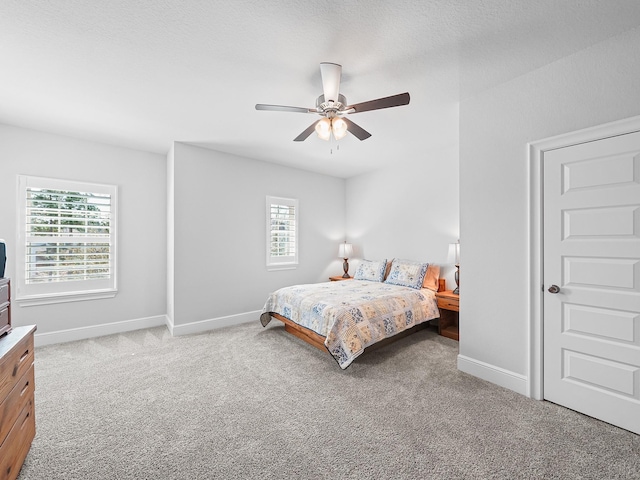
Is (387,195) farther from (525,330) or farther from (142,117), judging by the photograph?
(142,117)

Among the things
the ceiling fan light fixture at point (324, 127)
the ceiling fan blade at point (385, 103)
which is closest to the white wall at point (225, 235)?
the ceiling fan light fixture at point (324, 127)

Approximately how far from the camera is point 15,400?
1.50m

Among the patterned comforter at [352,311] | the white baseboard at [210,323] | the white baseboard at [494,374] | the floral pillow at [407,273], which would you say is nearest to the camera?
the white baseboard at [494,374]

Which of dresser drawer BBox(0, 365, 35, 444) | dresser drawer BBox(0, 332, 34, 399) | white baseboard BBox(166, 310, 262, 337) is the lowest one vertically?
white baseboard BBox(166, 310, 262, 337)

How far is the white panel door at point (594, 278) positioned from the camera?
1.85m

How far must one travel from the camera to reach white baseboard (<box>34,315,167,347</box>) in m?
3.45

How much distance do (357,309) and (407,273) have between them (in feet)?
5.25

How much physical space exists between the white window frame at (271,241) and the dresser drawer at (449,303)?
2.49m

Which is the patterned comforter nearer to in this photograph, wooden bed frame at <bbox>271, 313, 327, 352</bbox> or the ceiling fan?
wooden bed frame at <bbox>271, 313, 327, 352</bbox>

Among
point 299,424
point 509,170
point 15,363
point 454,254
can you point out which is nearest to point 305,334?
point 299,424

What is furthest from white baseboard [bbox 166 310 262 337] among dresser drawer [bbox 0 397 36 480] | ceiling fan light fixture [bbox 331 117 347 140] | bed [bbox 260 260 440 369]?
ceiling fan light fixture [bbox 331 117 347 140]

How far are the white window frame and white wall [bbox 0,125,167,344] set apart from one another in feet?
5.19

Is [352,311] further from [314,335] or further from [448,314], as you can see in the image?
[448,314]

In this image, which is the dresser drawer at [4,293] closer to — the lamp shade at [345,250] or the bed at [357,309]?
the bed at [357,309]
